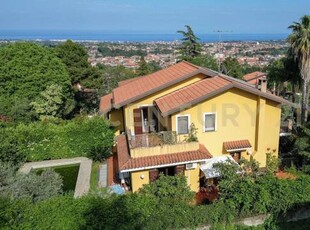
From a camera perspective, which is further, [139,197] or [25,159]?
[25,159]

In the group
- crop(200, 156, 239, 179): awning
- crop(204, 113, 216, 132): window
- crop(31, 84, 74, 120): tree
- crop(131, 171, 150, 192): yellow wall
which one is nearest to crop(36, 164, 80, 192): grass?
crop(131, 171, 150, 192): yellow wall

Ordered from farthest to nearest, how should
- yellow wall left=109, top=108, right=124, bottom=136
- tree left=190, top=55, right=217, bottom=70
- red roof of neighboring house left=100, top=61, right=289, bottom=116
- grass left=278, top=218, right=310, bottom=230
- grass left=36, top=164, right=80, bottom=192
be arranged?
tree left=190, top=55, right=217, bottom=70
yellow wall left=109, top=108, right=124, bottom=136
grass left=36, top=164, right=80, bottom=192
red roof of neighboring house left=100, top=61, right=289, bottom=116
grass left=278, top=218, right=310, bottom=230

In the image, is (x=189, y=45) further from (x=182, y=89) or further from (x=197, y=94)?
(x=197, y=94)

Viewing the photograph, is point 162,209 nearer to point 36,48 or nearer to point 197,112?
point 197,112

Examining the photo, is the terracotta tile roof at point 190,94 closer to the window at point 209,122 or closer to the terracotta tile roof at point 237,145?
the window at point 209,122

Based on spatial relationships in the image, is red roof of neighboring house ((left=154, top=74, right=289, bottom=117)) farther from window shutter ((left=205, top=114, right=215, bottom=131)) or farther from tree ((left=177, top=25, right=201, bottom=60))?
tree ((left=177, top=25, right=201, bottom=60))

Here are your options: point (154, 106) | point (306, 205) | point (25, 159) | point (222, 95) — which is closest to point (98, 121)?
point (154, 106)

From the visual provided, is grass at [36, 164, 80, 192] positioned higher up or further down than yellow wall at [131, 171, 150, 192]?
further down
